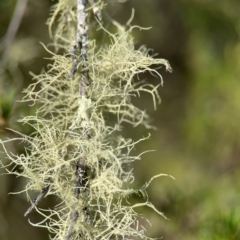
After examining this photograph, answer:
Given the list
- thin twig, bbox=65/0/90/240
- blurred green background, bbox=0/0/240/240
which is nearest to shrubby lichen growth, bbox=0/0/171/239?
thin twig, bbox=65/0/90/240

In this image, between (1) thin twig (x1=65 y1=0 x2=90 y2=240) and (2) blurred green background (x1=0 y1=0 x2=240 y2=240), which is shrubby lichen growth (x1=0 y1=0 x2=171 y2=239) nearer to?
(1) thin twig (x1=65 y1=0 x2=90 y2=240)

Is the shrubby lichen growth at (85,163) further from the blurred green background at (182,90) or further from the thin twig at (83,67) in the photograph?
the blurred green background at (182,90)

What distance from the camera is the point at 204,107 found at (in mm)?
1036

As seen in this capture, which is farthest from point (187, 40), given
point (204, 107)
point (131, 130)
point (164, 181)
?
point (164, 181)

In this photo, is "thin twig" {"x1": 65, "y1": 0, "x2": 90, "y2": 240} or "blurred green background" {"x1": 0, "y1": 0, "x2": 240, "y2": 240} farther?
"blurred green background" {"x1": 0, "y1": 0, "x2": 240, "y2": 240}

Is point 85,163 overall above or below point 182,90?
below

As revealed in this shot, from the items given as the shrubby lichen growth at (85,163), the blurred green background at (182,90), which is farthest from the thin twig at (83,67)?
the blurred green background at (182,90)

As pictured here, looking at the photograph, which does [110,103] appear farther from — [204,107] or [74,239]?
[204,107]

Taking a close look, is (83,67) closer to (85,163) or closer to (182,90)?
(85,163)

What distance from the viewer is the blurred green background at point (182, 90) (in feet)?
2.67

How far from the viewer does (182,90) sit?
1150mm

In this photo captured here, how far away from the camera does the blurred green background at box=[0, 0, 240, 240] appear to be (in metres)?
0.81

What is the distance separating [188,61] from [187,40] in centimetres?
6

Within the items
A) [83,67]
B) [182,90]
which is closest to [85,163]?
[83,67]
